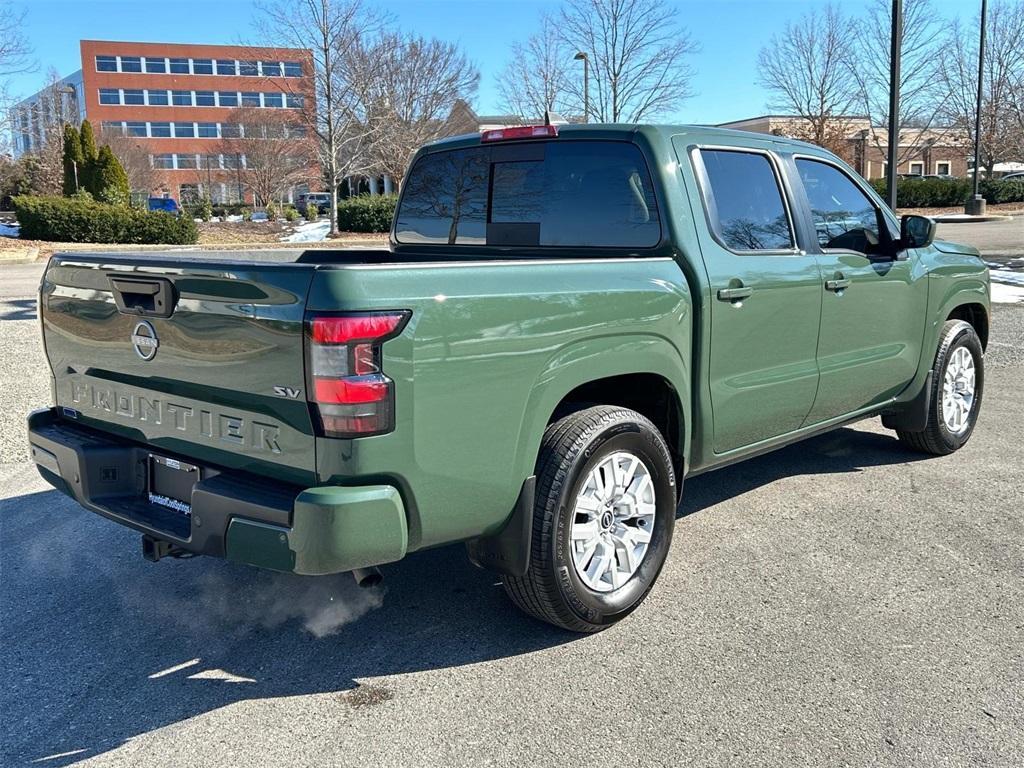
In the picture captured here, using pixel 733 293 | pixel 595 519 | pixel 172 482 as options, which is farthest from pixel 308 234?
pixel 595 519

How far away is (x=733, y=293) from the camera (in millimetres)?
3990

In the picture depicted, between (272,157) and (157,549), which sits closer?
(157,549)

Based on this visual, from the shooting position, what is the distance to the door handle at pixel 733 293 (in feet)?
13.0

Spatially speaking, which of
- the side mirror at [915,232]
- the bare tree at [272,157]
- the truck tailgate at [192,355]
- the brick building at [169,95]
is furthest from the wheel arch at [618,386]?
the brick building at [169,95]

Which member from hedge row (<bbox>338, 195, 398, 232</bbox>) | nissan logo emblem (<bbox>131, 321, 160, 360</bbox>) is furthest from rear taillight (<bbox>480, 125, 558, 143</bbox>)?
hedge row (<bbox>338, 195, 398, 232</bbox>)

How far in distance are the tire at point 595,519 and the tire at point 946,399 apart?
2.69 metres

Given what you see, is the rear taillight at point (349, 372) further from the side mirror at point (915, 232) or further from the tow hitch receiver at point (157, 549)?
the side mirror at point (915, 232)

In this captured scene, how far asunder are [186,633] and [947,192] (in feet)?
160

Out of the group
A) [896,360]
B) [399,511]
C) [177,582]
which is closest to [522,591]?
[399,511]

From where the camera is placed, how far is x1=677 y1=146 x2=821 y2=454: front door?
4.01m

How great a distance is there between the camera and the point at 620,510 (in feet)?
11.9

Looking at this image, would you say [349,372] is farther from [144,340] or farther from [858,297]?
[858,297]

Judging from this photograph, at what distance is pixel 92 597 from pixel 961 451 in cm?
527

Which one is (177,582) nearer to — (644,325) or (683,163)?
(644,325)
